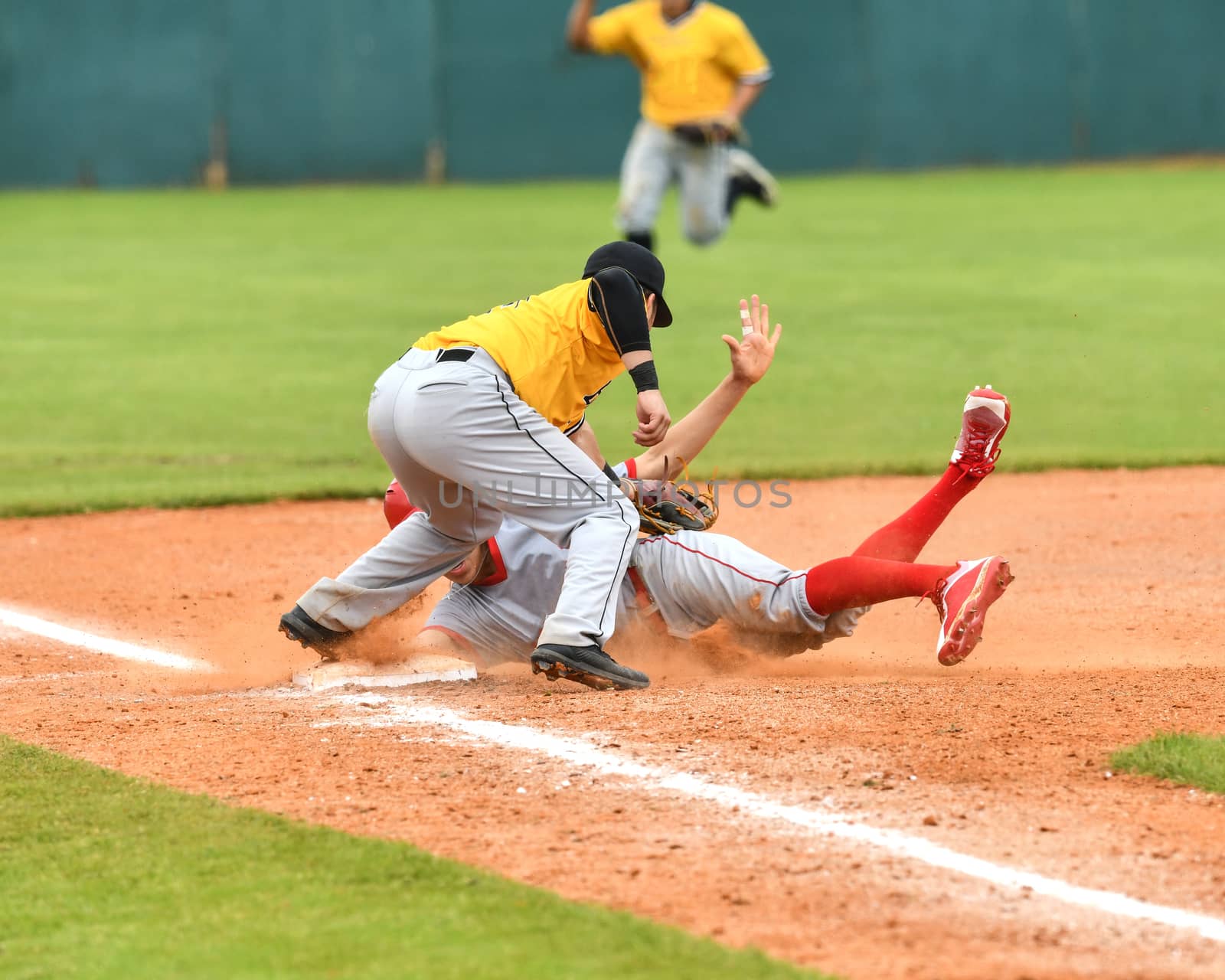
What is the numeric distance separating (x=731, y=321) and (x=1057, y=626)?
7684 millimetres

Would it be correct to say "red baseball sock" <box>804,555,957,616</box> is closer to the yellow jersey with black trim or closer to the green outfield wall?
the yellow jersey with black trim

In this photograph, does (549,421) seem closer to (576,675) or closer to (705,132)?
(576,675)

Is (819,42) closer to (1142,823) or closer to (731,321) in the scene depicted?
(731,321)

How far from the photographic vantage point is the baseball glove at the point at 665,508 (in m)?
5.42

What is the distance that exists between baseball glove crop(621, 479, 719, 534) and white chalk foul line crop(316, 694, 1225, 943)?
1028 millimetres

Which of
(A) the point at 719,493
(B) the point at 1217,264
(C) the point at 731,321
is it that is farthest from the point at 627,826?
(B) the point at 1217,264

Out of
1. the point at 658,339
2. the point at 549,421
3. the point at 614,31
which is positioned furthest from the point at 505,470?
the point at 614,31

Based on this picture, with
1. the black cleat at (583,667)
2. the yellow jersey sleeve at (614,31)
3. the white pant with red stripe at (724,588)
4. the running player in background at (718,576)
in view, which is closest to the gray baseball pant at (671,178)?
the yellow jersey sleeve at (614,31)

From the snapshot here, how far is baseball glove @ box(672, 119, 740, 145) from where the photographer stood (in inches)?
600

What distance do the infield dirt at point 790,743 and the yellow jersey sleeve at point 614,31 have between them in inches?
376

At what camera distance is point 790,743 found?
166 inches

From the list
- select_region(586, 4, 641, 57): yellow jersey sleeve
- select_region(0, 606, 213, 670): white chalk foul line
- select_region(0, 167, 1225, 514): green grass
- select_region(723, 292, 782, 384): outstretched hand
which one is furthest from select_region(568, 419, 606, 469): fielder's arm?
select_region(586, 4, 641, 57): yellow jersey sleeve

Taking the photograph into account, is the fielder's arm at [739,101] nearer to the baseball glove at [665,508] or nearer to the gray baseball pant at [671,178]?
the gray baseball pant at [671,178]

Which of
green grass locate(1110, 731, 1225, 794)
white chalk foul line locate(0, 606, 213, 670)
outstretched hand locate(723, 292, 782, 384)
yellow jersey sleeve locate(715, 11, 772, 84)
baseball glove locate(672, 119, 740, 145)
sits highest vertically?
yellow jersey sleeve locate(715, 11, 772, 84)
